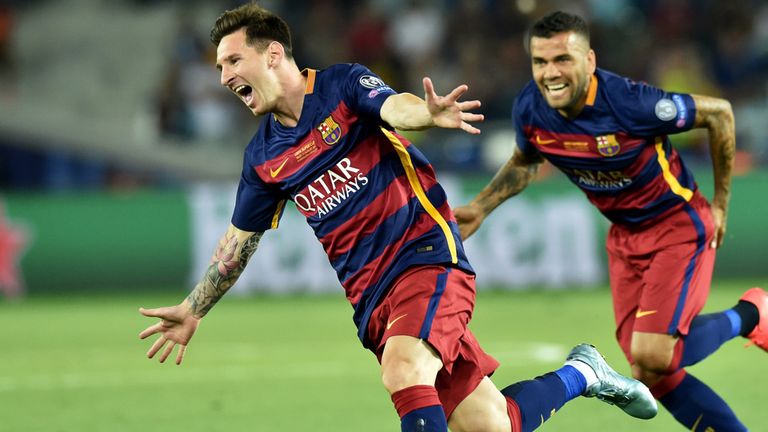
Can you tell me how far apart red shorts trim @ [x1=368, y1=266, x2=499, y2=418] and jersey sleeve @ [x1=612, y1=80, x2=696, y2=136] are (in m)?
1.37

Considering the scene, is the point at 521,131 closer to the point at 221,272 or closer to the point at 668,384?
the point at 668,384

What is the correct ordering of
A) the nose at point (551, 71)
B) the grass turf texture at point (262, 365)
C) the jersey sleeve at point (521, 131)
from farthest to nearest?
1. the grass turf texture at point (262, 365)
2. the jersey sleeve at point (521, 131)
3. the nose at point (551, 71)

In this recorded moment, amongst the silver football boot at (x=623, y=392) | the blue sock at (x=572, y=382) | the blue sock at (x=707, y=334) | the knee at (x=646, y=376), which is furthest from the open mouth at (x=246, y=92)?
the blue sock at (x=707, y=334)

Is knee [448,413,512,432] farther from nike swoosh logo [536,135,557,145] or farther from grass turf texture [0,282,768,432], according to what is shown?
nike swoosh logo [536,135,557,145]

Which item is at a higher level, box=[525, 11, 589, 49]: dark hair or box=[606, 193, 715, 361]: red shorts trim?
box=[525, 11, 589, 49]: dark hair

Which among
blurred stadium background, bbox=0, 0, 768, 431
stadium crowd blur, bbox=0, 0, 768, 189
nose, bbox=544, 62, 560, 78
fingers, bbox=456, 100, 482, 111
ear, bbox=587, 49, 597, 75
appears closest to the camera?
fingers, bbox=456, 100, 482, 111

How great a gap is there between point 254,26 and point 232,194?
8969 millimetres

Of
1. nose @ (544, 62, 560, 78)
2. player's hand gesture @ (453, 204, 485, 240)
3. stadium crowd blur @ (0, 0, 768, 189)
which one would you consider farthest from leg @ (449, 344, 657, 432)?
stadium crowd blur @ (0, 0, 768, 189)

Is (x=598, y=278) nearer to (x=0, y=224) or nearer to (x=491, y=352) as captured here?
(x=491, y=352)

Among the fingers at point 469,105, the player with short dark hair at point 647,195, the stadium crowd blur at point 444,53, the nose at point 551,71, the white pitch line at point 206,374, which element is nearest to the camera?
the fingers at point 469,105

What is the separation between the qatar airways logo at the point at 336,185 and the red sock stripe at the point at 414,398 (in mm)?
904

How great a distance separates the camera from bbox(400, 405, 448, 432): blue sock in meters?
4.79

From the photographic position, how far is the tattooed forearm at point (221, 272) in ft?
19.0

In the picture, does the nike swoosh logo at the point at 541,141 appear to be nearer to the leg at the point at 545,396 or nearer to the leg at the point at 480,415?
the leg at the point at 545,396
